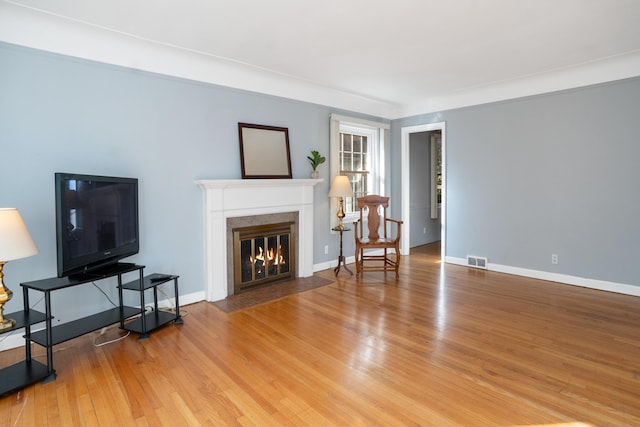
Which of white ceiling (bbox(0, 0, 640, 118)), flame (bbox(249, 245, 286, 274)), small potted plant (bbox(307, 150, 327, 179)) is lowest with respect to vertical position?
flame (bbox(249, 245, 286, 274))

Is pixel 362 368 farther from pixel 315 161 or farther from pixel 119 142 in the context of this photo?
pixel 315 161

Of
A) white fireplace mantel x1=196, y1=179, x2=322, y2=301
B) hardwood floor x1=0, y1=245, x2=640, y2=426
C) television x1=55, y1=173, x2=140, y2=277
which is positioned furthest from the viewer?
white fireplace mantel x1=196, y1=179, x2=322, y2=301

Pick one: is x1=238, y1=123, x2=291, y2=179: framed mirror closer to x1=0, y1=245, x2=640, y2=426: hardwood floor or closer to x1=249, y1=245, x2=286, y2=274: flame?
x1=249, y1=245, x2=286, y2=274: flame

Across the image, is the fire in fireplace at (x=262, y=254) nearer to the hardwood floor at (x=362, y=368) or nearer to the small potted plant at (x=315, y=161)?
the hardwood floor at (x=362, y=368)

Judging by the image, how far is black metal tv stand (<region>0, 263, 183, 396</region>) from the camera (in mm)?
2309

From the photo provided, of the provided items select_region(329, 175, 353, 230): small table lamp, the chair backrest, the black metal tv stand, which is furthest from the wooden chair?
the black metal tv stand

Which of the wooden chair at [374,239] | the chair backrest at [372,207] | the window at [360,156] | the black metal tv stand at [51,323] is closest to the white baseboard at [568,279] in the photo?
the wooden chair at [374,239]

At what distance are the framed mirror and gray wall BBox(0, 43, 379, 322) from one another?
0.33ft

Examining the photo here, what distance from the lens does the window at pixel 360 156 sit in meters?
5.47

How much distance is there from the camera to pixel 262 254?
14.4 ft

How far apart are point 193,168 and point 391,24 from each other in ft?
7.78

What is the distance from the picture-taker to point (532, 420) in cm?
193

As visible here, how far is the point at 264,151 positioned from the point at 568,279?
13.5 feet

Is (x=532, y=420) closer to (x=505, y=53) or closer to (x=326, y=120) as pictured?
(x=505, y=53)
